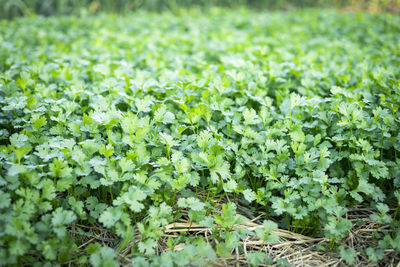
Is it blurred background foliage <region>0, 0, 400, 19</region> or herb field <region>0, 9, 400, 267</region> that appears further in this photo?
blurred background foliage <region>0, 0, 400, 19</region>

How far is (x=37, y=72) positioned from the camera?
2146mm

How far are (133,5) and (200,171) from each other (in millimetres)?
5134

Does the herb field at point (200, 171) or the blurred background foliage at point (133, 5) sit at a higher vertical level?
the blurred background foliage at point (133, 5)

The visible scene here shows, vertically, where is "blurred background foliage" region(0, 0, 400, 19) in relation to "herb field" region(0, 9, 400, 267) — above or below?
above

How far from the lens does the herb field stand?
49.9 inches

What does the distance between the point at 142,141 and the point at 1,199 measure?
62 centimetres

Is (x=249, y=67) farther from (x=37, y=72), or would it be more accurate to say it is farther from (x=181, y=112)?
(x=37, y=72)

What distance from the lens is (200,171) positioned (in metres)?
1.66

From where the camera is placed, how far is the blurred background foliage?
197 inches

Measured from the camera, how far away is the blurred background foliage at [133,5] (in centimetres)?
500

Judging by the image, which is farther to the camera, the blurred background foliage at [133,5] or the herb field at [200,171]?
the blurred background foliage at [133,5]

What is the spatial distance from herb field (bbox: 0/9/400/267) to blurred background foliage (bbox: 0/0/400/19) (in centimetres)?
327

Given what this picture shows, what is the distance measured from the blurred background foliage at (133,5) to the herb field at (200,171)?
3.27m

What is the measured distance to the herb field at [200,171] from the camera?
127 centimetres
